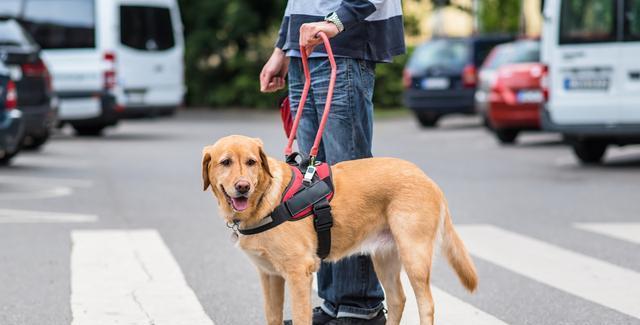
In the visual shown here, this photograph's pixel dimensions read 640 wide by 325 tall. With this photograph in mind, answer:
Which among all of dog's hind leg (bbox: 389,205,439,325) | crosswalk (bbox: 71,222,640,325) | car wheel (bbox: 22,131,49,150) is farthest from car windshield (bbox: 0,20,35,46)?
dog's hind leg (bbox: 389,205,439,325)

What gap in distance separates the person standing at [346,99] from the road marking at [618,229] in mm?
3523

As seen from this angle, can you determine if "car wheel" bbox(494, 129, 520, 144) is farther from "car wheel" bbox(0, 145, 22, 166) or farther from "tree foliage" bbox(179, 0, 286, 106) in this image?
"tree foliage" bbox(179, 0, 286, 106)

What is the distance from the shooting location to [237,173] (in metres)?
4.56

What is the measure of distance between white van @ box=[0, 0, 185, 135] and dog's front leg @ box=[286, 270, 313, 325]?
15.4 meters

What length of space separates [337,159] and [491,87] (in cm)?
1340

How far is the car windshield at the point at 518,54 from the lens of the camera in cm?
1873

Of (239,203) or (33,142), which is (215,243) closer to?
(239,203)

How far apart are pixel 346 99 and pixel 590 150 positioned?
406 inches

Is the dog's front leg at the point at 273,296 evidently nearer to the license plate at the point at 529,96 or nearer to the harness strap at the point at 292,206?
the harness strap at the point at 292,206

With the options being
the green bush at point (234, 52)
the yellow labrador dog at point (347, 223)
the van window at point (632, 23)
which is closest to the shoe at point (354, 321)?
the yellow labrador dog at point (347, 223)

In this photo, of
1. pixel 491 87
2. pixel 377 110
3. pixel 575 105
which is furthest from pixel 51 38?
pixel 377 110

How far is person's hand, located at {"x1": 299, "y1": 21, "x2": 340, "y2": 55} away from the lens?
4.97 metres

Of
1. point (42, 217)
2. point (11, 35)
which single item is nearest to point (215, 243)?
point (42, 217)

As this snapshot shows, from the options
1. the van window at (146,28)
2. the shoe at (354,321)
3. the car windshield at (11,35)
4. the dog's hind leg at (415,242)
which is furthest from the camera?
the van window at (146,28)
